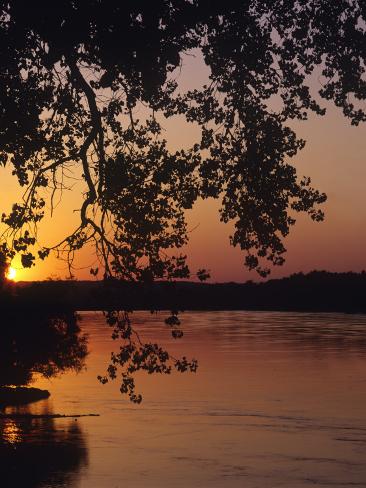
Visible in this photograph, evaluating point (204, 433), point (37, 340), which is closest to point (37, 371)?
point (37, 340)

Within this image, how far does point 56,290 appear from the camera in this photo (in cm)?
5938

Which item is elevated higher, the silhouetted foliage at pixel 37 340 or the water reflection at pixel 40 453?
the silhouetted foliage at pixel 37 340

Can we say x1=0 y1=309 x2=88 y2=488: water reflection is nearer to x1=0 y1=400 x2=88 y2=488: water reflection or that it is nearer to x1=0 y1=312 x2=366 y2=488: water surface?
x1=0 y1=400 x2=88 y2=488: water reflection

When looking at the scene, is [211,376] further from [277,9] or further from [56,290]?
[277,9]

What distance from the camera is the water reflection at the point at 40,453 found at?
184ft

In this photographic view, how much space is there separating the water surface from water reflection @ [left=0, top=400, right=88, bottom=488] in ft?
0.44

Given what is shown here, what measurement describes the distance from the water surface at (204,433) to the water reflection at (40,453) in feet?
0.44

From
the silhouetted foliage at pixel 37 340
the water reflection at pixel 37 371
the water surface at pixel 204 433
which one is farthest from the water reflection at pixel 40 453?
the silhouetted foliage at pixel 37 340

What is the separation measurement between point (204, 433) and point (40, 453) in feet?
57.8

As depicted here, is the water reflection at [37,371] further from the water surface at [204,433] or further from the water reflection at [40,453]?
the water surface at [204,433]

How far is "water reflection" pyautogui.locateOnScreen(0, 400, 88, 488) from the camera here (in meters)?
56.0

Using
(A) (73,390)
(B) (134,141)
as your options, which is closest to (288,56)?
(B) (134,141)

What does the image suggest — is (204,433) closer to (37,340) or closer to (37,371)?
(37,371)

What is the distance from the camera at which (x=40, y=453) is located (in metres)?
65.5
